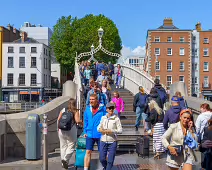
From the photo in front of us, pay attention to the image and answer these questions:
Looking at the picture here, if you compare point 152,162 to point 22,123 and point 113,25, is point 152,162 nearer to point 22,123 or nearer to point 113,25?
point 22,123

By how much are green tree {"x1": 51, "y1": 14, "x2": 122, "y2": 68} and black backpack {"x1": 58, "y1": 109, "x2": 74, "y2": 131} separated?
4683 centimetres

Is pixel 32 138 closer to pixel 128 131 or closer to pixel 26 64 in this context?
pixel 128 131

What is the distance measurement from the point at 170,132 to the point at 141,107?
271 inches

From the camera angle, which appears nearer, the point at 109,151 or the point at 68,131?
the point at 109,151

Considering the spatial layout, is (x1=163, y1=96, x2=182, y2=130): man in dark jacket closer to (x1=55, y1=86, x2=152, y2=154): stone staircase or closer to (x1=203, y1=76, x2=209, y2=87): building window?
(x1=55, y1=86, x2=152, y2=154): stone staircase

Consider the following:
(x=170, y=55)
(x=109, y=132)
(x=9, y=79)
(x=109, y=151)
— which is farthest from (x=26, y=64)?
(x=109, y=132)

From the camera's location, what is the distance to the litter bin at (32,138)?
9797mm

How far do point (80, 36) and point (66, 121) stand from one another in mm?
50828

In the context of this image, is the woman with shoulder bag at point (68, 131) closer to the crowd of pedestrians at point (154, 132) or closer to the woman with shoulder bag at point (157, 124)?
the crowd of pedestrians at point (154, 132)

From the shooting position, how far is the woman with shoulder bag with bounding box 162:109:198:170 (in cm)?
612

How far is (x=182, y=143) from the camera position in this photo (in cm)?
613

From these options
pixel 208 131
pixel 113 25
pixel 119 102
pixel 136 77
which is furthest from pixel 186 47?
pixel 208 131

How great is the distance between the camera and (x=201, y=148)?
25.5ft

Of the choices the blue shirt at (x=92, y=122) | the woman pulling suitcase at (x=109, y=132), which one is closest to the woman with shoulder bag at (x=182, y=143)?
the woman pulling suitcase at (x=109, y=132)
